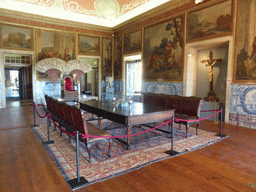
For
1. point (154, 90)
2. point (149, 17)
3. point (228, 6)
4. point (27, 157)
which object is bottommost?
point (27, 157)

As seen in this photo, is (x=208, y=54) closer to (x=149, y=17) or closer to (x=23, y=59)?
(x=149, y=17)

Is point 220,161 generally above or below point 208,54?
below

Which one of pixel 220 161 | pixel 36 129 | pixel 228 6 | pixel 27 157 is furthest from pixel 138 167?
pixel 228 6

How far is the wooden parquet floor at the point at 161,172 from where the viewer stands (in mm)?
2869

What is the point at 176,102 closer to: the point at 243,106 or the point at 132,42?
the point at 243,106

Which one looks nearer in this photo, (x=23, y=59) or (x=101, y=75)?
(x=23, y=59)

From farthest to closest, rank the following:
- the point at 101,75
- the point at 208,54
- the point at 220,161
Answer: the point at 101,75 < the point at 208,54 < the point at 220,161

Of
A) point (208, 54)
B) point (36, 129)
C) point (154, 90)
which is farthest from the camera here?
point (154, 90)

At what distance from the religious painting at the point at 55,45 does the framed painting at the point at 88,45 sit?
0.50 meters

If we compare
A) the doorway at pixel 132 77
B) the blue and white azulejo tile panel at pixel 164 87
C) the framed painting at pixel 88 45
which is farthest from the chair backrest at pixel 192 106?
the framed painting at pixel 88 45

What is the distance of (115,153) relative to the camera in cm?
415

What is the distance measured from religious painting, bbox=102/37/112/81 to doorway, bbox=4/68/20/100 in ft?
25.6

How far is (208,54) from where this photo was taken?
8727 mm

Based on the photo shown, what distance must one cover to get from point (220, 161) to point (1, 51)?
12.3 metres
